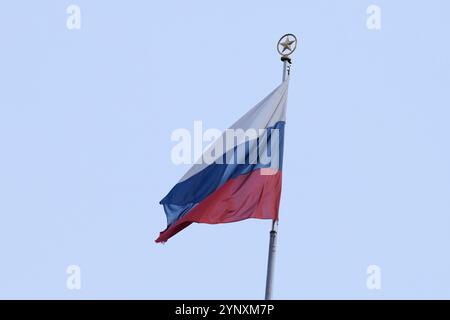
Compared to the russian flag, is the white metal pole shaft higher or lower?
lower

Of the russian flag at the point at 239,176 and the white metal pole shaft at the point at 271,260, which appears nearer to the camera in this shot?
the white metal pole shaft at the point at 271,260

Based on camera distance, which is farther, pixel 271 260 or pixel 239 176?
pixel 239 176

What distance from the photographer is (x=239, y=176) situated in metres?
31.9

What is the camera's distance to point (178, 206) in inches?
1312

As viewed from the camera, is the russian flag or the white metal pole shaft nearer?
the white metal pole shaft

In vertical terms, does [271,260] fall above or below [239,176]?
below

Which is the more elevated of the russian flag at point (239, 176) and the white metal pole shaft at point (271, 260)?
the russian flag at point (239, 176)

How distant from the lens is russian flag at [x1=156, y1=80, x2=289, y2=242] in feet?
102

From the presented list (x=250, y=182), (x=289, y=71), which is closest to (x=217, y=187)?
(x=250, y=182)

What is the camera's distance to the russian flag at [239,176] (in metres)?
31.1
